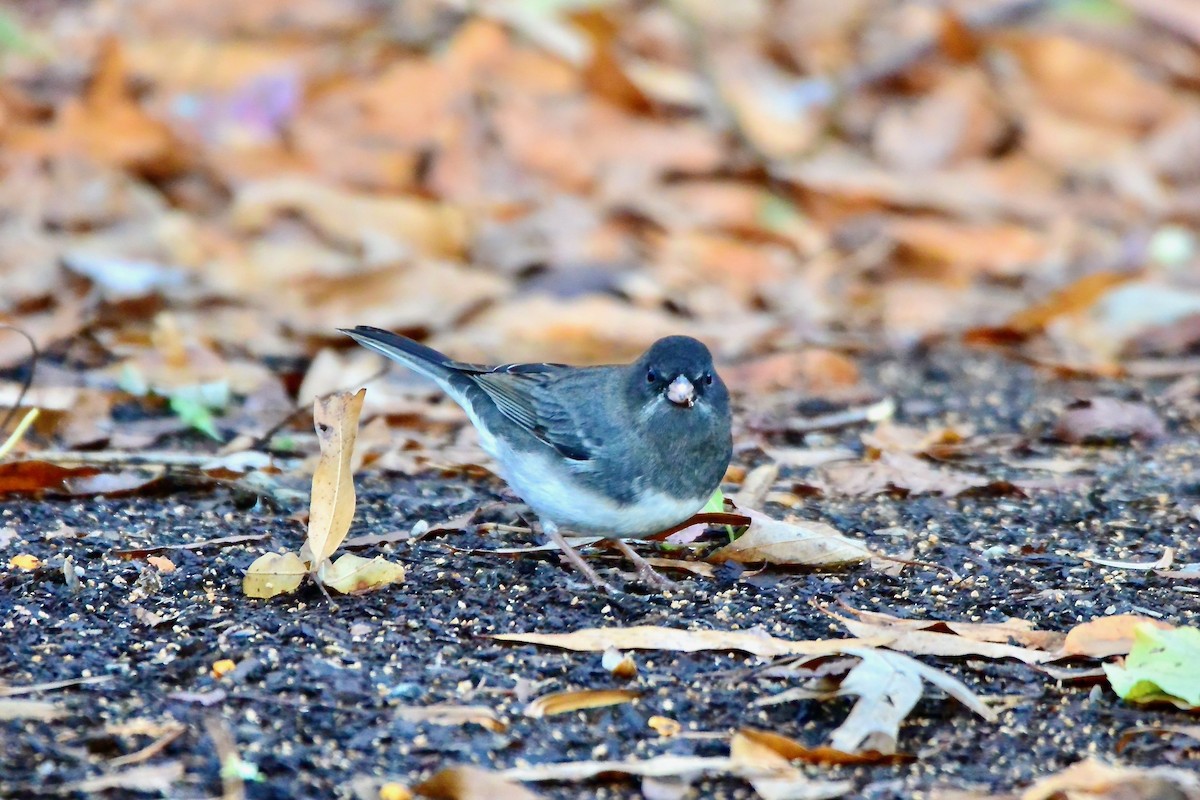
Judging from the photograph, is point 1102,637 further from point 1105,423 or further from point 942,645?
point 1105,423

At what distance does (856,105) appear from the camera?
881 centimetres

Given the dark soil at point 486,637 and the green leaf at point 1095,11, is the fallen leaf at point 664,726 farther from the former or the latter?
the green leaf at point 1095,11

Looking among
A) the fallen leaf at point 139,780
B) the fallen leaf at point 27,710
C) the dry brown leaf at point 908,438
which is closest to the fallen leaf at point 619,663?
the fallen leaf at point 139,780

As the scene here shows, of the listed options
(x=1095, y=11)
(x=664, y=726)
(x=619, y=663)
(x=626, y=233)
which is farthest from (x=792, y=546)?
(x=1095, y=11)

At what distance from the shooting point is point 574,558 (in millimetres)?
3680

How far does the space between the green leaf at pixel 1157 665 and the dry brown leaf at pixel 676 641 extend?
1.57 ft

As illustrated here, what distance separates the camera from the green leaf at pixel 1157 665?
284 centimetres

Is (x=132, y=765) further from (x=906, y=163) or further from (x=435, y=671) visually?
(x=906, y=163)

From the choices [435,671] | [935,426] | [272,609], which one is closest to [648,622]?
[435,671]

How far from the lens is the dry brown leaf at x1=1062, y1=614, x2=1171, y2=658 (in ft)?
9.93

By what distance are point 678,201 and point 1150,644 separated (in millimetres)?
5055

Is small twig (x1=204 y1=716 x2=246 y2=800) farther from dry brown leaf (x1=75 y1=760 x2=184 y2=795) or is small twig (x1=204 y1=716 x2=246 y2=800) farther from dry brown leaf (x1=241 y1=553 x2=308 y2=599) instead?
dry brown leaf (x1=241 y1=553 x2=308 y2=599)

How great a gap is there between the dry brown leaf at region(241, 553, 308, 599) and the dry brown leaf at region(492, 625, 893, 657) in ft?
1.61

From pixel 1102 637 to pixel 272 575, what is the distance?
177cm
